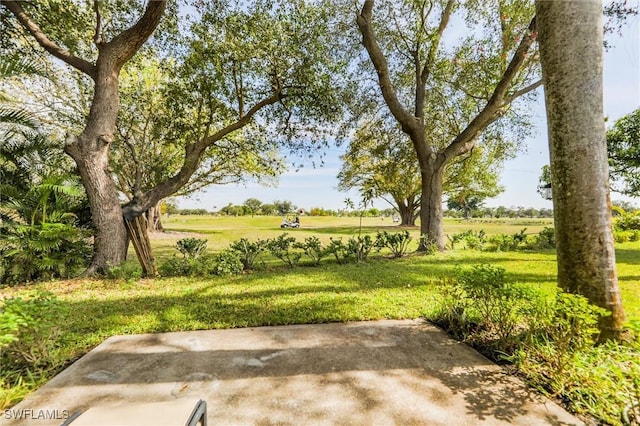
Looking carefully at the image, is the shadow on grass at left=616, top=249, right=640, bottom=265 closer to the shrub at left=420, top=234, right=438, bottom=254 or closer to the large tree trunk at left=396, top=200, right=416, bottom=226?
the shrub at left=420, top=234, right=438, bottom=254

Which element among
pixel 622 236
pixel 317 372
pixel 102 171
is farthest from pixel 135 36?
pixel 622 236

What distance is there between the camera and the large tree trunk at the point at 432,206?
30.8 feet

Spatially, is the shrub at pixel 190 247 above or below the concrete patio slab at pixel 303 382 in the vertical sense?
above

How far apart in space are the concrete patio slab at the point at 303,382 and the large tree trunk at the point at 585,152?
4.15ft

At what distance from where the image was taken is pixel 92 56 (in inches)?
345

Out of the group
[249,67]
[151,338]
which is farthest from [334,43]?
[151,338]

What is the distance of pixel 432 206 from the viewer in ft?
31.1

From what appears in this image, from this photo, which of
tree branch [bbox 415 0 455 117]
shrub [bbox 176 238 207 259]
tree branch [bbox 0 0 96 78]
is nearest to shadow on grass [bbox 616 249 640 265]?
tree branch [bbox 415 0 455 117]

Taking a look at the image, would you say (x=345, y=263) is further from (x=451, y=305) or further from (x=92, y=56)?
(x=92, y=56)

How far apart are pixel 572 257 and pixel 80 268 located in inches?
355

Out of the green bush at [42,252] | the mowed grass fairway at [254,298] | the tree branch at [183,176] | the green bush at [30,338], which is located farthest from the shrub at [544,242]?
the green bush at [42,252]

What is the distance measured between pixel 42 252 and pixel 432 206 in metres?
10.7

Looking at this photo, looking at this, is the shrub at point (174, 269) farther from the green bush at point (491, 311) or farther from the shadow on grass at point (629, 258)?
the shadow on grass at point (629, 258)

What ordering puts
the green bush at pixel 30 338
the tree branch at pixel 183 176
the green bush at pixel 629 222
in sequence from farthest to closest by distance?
the green bush at pixel 629 222, the tree branch at pixel 183 176, the green bush at pixel 30 338
